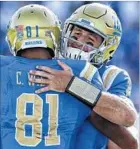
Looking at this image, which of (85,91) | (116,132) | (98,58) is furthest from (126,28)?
(85,91)

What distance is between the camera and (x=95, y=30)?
1.91 metres

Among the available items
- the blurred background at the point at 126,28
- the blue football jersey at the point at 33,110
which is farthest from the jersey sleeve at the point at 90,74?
the blurred background at the point at 126,28

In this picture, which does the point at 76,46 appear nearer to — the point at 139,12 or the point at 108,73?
the point at 108,73

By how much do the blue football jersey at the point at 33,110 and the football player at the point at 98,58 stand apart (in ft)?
0.12

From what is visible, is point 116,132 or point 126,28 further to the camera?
point 126,28

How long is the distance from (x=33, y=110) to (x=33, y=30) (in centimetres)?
30

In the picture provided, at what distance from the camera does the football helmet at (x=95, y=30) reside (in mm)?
1886

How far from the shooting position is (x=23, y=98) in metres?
1.63

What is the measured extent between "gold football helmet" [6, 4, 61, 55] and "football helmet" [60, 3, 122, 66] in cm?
8

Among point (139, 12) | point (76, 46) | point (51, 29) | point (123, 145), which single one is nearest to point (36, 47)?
point (51, 29)

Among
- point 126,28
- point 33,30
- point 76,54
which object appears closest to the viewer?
point 33,30

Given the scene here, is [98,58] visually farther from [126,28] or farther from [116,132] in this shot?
[126,28]

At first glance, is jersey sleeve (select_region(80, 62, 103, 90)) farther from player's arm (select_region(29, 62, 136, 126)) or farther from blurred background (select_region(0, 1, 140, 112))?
blurred background (select_region(0, 1, 140, 112))

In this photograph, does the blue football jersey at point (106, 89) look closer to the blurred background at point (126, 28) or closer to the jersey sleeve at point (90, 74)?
the jersey sleeve at point (90, 74)
